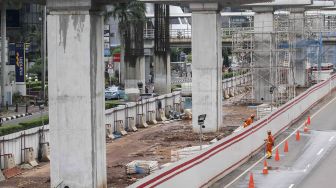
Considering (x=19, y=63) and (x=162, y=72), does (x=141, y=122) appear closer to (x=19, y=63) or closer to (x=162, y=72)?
(x=19, y=63)

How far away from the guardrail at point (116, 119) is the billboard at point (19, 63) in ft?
53.5

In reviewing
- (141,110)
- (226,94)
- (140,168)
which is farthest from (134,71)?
(140,168)

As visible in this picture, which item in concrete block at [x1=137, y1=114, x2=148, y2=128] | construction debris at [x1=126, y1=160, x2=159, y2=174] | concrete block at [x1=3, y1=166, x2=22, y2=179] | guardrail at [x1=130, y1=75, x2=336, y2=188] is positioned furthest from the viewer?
concrete block at [x1=137, y1=114, x2=148, y2=128]

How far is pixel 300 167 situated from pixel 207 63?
47.3 feet

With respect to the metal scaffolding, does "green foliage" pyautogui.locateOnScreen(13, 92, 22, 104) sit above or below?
below

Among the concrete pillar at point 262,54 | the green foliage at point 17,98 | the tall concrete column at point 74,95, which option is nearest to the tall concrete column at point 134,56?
the green foliage at point 17,98

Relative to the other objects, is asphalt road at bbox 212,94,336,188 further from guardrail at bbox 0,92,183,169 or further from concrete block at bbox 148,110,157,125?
concrete block at bbox 148,110,157,125

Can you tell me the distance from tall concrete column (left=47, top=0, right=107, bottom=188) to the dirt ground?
315 centimetres

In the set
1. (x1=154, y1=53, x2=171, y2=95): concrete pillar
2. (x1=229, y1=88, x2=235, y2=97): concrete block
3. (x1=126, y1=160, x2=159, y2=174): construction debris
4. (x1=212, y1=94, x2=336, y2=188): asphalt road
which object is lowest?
(x1=212, y1=94, x2=336, y2=188): asphalt road

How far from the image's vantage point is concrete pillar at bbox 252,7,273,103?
216ft

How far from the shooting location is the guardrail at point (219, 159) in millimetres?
25688

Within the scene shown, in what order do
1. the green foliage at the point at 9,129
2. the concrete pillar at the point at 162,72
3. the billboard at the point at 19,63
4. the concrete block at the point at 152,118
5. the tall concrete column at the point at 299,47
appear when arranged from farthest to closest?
the concrete pillar at the point at 162,72
the tall concrete column at the point at 299,47
the billboard at the point at 19,63
the concrete block at the point at 152,118
the green foliage at the point at 9,129

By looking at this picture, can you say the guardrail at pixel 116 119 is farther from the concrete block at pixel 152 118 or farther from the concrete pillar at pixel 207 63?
the concrete pillar at pixel 207 63

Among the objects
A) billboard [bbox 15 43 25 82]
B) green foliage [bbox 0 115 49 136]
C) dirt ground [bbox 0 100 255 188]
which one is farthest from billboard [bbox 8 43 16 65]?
green foliage [bbox 0 115 49 136]
